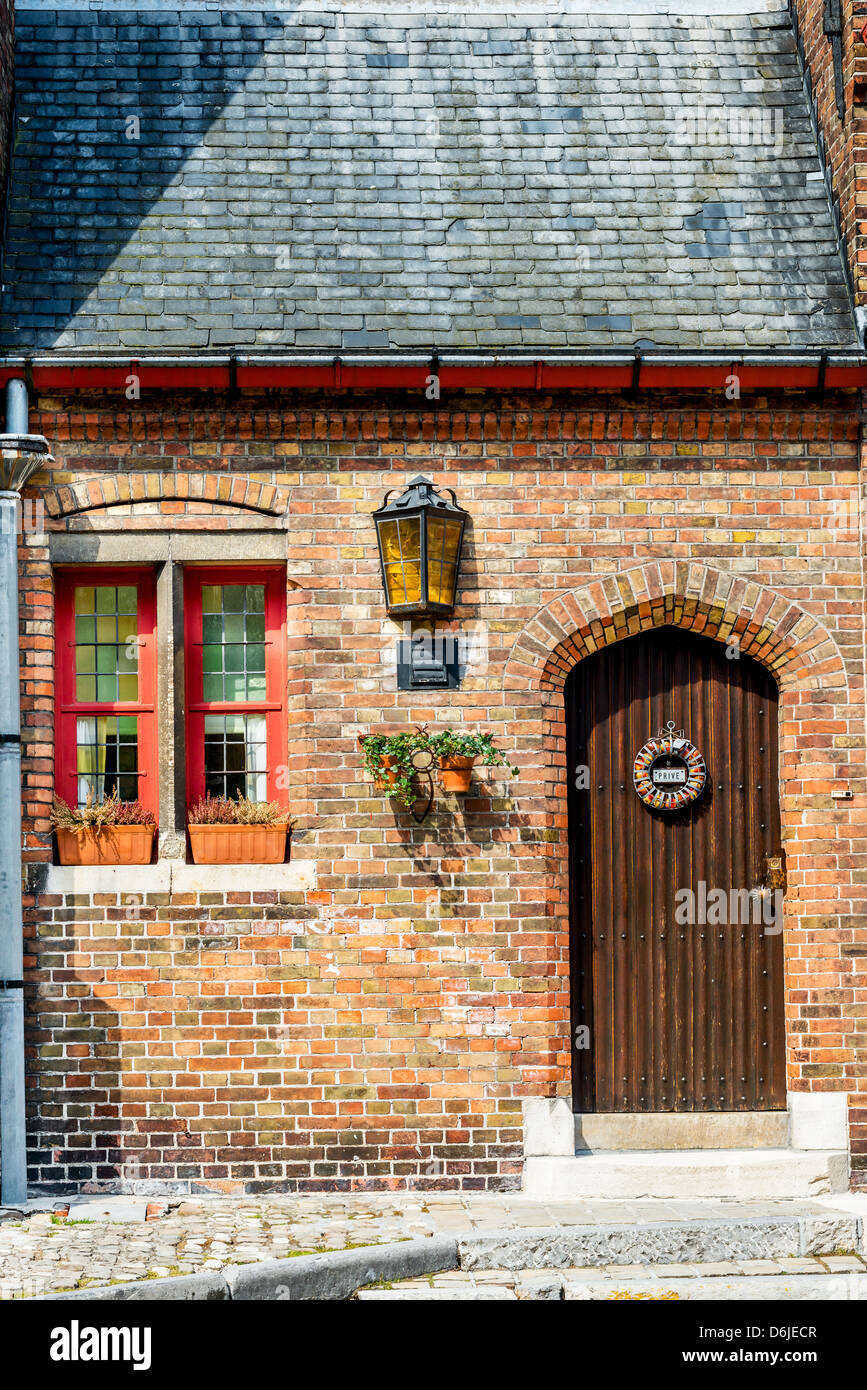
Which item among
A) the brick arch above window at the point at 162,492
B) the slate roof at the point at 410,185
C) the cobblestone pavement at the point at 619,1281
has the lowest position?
the cobblestone pavement at the point at 619,1281

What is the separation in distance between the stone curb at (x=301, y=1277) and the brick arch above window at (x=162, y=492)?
13.1 ft

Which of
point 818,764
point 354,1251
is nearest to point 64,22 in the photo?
point 818,764

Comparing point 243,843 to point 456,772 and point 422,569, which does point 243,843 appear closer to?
point 456,772

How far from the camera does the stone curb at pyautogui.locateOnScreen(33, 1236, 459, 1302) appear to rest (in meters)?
5.72

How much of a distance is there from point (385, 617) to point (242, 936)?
195 centimetres

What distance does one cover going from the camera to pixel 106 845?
26.4 feet

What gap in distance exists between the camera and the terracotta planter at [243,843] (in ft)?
26.4

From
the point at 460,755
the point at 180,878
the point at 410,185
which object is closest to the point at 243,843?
the point at 180,878

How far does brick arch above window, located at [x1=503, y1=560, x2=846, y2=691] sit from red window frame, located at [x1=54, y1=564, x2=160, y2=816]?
2.07m

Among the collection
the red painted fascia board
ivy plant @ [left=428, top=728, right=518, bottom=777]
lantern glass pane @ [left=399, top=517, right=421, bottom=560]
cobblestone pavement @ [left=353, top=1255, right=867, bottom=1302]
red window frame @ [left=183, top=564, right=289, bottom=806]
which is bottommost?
cobblestone pavement @ [left=353, top=1255, right=867, bottom=1302]

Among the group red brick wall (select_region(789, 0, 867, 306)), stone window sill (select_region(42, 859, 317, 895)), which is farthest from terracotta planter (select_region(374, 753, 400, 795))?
red brick wall (select_region(789, 0, 867, 306))

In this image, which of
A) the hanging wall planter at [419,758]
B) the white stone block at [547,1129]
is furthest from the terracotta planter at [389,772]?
the white stone block at [547,1129]

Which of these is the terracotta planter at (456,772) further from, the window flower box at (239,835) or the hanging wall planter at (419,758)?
the window flower box at (239,835)

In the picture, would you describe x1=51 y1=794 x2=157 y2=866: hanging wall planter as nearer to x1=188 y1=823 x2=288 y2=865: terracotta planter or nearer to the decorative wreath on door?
x1=188 y1=823 x2=288 y2=865: terracotta planter
